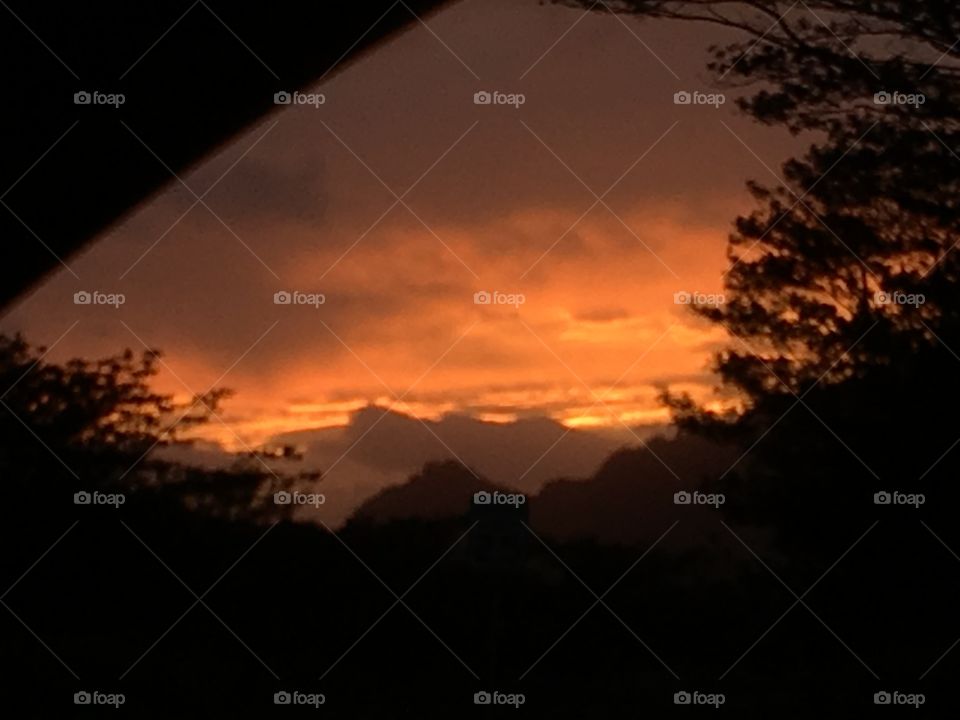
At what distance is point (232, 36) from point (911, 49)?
2.92 metres

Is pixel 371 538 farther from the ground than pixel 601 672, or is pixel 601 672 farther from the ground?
pixel 371 538

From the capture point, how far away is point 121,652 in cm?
571

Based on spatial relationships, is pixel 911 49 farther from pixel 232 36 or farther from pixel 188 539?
pixel 188 539

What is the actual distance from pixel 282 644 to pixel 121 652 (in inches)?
26.6

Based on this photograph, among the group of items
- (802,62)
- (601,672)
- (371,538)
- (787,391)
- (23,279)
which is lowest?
(601,672)

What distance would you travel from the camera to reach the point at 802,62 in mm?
5895

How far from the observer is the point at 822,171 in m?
5.88

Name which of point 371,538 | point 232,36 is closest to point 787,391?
point 371,538

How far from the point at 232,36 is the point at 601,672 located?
3.10 m

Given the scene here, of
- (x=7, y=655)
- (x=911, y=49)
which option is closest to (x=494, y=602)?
(x=7, y=655)

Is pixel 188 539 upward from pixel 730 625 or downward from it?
upward

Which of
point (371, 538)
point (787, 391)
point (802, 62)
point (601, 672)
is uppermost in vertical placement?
point (802, 62)

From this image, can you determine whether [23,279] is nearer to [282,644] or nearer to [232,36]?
[232,36]

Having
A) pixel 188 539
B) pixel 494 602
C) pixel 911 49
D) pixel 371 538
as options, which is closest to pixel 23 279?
pixel 188 539
